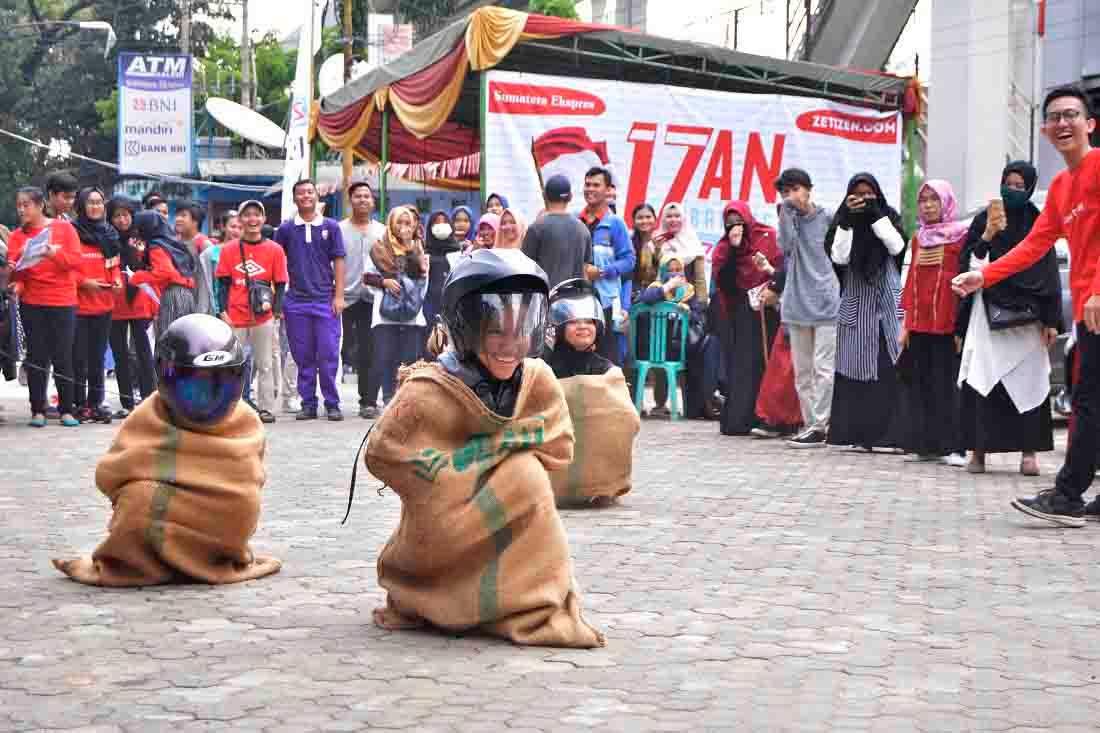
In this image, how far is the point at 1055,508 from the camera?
304 inches

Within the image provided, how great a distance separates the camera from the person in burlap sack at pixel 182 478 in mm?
5859

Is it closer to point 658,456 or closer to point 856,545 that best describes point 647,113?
point 658,456

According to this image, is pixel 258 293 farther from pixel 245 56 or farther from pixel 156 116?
pixel 245 56

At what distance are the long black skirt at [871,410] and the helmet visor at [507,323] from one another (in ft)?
23.1

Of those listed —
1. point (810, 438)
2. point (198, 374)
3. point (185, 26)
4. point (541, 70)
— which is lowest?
point (810, 438)

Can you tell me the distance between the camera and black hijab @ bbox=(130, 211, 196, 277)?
13.7m

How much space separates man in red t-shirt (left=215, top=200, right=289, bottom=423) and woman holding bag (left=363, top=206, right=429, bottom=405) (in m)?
0.86

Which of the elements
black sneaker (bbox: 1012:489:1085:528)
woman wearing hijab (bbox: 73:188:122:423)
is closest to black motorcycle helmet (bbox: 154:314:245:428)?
black sneaker (bbox: 1012:489:1085:528)

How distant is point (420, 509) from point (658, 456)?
21.2 feet

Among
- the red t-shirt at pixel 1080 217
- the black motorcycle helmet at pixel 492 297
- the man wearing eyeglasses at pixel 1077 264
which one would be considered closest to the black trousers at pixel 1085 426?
the man wearing eyeglasses at pixel 1077 264

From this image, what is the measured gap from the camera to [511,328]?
4.95 m

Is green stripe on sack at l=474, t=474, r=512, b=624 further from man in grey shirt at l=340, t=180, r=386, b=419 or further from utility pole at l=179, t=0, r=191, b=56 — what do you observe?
utility pole at l=179, t=0, r=191, b=56

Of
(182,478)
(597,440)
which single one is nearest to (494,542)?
(182,478)

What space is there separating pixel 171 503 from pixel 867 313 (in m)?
6.87
